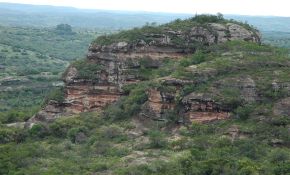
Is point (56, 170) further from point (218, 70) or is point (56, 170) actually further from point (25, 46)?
point (25, 46)

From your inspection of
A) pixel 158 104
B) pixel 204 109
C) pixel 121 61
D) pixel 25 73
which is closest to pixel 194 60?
pixel 158 104

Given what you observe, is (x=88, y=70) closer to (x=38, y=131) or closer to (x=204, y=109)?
(x=38, y=131)

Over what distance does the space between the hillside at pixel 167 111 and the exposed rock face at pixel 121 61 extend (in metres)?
0.10

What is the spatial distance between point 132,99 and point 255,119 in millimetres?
12280

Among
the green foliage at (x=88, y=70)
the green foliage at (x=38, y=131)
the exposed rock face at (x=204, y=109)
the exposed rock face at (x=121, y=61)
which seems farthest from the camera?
the green foliage at (x=88, y=70)

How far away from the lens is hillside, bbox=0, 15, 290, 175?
47500 mm

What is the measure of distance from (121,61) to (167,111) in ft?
37.8

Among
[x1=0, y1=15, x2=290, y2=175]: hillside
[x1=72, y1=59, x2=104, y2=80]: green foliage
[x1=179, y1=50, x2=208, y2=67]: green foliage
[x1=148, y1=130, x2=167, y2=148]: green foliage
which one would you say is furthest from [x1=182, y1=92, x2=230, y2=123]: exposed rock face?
[x1=72, y1=59, x2=104, y2=80]: green foliage

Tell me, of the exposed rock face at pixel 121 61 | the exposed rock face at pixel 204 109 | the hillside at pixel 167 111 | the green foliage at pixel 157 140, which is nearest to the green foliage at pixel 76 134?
the hillside at pixel 167 111

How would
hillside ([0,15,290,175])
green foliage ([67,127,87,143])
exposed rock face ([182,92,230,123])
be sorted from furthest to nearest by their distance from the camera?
1. green foliage ([67,127,87,143])
2. exposed rock face ([182,92,230,123])
3. hillside ([0,15,290,175])

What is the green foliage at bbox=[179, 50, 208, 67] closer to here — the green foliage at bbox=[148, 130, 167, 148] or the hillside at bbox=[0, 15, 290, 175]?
the hillside at bbox=[0, 15, 290, 175]

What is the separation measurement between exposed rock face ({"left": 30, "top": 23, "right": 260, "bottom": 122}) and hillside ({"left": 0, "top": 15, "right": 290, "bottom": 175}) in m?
0.10

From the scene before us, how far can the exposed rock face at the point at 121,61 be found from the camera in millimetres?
62750

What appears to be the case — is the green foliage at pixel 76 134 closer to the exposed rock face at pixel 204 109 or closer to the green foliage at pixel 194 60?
the exposed rock face at pixel 204 109
